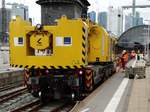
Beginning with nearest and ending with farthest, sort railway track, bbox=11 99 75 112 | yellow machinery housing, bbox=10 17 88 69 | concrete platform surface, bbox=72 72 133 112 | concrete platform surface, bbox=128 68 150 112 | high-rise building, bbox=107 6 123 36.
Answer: concrete platform surface, bbox=128 68 150 112, concrete platform surface, bbox=72 72 133 112, railway track, bbox=11 99 75 112, yellow machinery housing, bbox=10 17 88 69, high-rise building, bbox=107 6 123 36

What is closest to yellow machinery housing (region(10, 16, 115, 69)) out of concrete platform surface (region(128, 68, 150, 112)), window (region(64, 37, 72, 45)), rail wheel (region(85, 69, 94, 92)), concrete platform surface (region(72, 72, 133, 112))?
window (region(64, 37, 72, 45))

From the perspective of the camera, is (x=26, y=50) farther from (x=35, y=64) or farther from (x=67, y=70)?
(x=67, y=70)

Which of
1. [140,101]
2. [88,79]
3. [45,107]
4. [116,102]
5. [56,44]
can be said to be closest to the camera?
[140,101]

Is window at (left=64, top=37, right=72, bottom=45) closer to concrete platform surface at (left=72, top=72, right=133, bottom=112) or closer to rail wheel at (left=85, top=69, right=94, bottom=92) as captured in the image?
rail wheel at (left=85, top=69, right=94, bottom=92)

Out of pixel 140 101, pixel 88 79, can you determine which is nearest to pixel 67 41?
pixel 88 79

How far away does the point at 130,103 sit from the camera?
13.3 meters

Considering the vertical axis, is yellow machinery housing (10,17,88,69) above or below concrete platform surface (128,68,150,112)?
above

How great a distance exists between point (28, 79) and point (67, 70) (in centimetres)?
161

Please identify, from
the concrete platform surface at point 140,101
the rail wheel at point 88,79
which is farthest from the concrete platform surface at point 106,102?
the rail wheel at point 88,79

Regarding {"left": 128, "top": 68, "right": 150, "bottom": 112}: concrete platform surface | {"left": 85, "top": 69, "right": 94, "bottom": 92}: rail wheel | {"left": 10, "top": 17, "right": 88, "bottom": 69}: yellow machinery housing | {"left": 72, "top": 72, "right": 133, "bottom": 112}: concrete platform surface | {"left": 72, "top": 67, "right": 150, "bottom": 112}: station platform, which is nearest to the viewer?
{"left": 128, "top": 68, "right": 150, "bottom": 112}: concrete platform surface

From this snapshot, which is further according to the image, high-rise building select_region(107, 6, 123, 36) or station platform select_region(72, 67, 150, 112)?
high-rise building select_region(107, 6, 123, 36)

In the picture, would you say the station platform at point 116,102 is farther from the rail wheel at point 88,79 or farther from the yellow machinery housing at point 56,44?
the yellow machinery housing at point 56,44

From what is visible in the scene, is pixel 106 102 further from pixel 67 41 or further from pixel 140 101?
pixel 67 41

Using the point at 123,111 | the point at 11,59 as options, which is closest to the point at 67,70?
the point at 11,59
